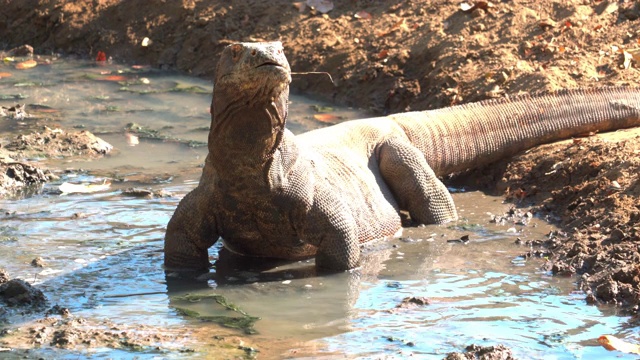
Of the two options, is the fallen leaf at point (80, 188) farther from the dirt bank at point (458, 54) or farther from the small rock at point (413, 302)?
the small rock at point (413, 302)

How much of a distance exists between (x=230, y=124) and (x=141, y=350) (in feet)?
4.80

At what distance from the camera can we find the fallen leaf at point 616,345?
17.4 feet

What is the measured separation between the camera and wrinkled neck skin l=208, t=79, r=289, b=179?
5.95m

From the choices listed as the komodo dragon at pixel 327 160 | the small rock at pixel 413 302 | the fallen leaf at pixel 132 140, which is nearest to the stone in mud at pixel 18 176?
the fallen leaf at pixel 132 140

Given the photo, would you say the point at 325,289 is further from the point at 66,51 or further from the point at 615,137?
the point at 66,51

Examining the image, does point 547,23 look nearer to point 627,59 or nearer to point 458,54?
point 458,54

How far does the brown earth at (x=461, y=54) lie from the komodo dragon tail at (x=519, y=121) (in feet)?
0.61

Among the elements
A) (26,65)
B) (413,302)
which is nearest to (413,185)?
(413,302)

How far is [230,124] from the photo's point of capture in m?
6.11

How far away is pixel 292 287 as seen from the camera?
21.4ft

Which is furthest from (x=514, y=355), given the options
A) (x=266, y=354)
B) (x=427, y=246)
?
(x=427, y=246)

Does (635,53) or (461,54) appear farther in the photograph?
(461,54)

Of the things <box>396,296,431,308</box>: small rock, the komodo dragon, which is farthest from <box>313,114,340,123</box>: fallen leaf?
<box>396,296,431,308</box>: small rock

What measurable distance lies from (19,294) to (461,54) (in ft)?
21.7
